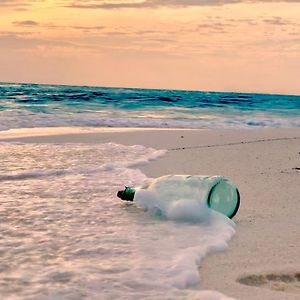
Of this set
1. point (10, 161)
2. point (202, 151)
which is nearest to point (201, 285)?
point (10, 161)

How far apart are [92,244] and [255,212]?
1153 mm

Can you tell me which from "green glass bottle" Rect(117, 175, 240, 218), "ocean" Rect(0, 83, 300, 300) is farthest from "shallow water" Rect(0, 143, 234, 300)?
"green glass bottle" Rect(117, 175, 240, 218)

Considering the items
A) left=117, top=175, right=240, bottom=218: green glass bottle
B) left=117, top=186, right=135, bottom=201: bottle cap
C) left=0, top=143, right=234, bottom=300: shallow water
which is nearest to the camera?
left=0, top=143, right=234, bottom=300: shallow water

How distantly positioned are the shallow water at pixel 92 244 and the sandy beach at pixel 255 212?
96mm

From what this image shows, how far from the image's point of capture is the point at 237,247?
2.52 m

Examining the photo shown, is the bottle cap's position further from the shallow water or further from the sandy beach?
the sandy beach

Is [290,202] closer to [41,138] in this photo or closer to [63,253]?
[63,253]

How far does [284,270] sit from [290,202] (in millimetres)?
1368

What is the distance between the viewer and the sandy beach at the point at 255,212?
2072mm

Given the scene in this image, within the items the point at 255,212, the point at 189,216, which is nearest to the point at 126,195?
the point at 189,216

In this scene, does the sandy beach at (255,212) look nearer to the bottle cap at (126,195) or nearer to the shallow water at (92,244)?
the shallow water at (92,244)

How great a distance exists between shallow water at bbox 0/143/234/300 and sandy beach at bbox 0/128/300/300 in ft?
0.31

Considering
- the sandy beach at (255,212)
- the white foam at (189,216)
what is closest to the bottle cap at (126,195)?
the white foam at (189,216)

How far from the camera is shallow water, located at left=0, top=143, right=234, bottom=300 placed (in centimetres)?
197
